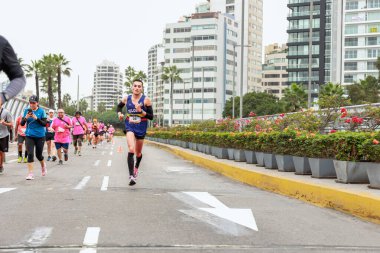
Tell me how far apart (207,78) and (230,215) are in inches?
5283

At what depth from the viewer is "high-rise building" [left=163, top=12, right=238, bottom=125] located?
140m

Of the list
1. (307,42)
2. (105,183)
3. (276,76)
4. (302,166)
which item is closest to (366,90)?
(307,42)

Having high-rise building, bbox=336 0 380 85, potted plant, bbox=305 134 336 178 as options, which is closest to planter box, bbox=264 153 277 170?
potted plant, bbox=305 134 336 178

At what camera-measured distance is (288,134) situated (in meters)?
12.5

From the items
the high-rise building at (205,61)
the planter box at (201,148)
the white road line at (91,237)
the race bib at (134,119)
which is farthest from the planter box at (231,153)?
the high-rise building at (205,61)

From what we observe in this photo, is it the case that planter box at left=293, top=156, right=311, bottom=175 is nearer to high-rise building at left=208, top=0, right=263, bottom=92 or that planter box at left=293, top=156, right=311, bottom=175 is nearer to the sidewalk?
the sidewalk

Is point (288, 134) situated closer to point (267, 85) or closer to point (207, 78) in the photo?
point (207, 78)

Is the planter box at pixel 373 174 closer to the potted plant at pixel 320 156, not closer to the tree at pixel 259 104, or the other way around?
the potted plant at pixel 320 156

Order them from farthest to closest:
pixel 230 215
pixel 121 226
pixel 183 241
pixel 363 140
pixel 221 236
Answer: pixel 363 140 → pixel 230 215 → pixel 121 226 → pixel 221 236 → pixel 183 241

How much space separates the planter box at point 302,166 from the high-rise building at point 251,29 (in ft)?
474

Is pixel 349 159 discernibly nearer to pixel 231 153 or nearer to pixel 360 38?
pixel 231 153

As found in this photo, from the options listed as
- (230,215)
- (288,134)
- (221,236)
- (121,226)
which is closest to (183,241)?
(221,236)

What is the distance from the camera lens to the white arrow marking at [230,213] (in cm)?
642

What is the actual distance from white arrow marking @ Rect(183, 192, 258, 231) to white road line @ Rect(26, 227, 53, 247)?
2268 millimetres
